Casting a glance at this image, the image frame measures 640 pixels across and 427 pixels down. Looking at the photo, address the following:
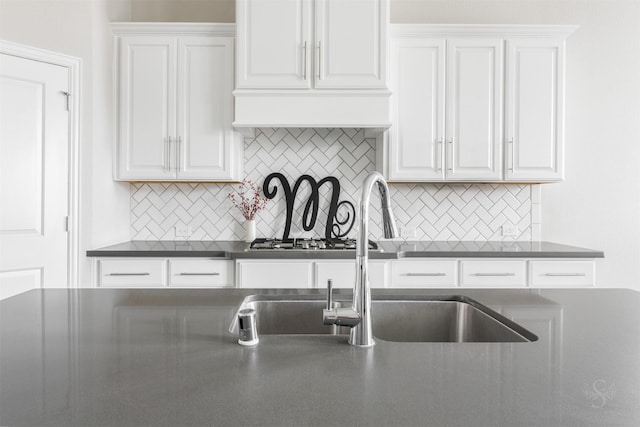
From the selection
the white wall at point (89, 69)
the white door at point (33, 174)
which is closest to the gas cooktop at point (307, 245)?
the white wall at point (89, 69)

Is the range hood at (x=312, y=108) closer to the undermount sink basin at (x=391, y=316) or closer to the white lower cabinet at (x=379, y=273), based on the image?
the white lower cabinet at (x=379, y=273)

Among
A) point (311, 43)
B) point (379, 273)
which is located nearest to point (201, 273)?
point (379, 273)

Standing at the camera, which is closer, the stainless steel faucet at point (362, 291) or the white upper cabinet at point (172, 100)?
the stainless steel faucet at point (362, 291)

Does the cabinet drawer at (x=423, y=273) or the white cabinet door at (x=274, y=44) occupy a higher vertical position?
the white cabinet door at (x=274, y=44)

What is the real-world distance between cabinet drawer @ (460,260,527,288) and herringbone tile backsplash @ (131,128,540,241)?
22.6 inches

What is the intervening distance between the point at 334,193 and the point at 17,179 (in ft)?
6.35

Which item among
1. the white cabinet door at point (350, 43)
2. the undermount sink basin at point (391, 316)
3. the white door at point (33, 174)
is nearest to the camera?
the undermount sink basin at point (391, 316)

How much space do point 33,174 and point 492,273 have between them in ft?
9.05

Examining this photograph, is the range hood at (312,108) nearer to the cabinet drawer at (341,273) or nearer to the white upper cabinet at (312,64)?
the white upper cabinet at (312,64)

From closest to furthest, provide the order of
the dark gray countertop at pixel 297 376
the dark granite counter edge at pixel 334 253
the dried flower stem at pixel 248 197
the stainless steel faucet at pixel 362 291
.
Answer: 1. the dark gray countertop at pixel 297 376
2. the stainless steel faucet at pixel 362 291
3. the dark granite counter edge at pixel 334 253
4. the dried flower stem at pixel 248 197

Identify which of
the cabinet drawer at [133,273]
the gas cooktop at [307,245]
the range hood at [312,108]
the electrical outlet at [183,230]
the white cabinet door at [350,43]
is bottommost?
the cabinet drawer at [133,273]

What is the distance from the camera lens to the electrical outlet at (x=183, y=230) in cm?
310

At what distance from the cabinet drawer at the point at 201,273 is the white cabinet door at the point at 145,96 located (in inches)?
28.0

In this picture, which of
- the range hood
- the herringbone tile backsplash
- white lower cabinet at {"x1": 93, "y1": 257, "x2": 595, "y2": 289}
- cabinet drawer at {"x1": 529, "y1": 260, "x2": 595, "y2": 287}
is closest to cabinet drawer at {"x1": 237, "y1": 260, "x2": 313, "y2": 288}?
white lower cabinet at {"x1": 93, "y1": 257, "x2": 595, "y2": 289}
